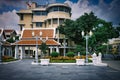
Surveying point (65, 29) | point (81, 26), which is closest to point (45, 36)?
point (65, 29)

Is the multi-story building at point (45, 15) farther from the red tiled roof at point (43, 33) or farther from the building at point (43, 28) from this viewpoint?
the red tiled roof at point (43, 33)

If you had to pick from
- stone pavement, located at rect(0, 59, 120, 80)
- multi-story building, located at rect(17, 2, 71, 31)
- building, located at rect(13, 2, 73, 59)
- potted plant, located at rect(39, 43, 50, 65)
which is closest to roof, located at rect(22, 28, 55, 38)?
Result: building, located at rect(13, 2, 73, 59)

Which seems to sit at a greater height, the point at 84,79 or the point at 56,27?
the point at 56,27

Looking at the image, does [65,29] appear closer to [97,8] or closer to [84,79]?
[97,8]

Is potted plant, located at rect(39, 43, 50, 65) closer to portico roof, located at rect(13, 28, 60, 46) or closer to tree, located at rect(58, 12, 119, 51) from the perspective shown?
portico roof, located at rect(13, 28, 60, 46)

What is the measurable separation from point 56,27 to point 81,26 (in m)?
6.37

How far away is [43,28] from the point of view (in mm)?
30094

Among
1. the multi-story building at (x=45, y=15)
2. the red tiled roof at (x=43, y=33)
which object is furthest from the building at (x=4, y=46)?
the multi-story building at (x=45, y=15)

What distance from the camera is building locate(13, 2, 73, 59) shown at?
26966 millimetres

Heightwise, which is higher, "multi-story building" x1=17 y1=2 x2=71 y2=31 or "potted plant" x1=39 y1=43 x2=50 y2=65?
"multi-story building" x1=17 y1=2 x2=71 y2=31

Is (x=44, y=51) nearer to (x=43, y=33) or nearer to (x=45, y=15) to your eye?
(x=43, y=33)

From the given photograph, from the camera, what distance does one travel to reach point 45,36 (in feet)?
92.6

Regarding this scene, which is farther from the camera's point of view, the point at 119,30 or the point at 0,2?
the point at 119,30

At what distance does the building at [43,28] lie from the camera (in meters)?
27.0
